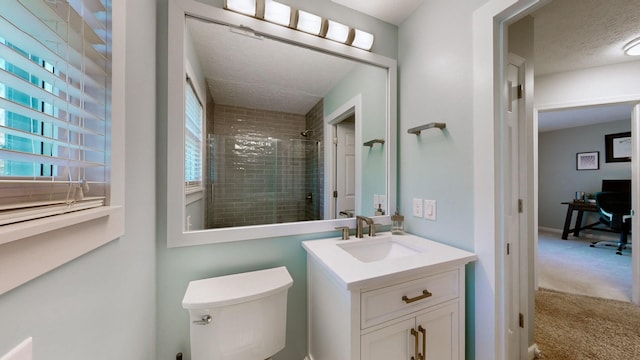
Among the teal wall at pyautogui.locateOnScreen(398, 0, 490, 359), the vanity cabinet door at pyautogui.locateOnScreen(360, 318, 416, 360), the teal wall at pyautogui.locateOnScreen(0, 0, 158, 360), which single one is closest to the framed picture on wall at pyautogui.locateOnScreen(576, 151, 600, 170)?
the teal wall at pyautogui.locateOnScreen(398, 0, 490, 359)

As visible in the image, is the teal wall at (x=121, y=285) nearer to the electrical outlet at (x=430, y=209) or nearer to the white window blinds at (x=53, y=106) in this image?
the white window blinds at (x=53, y=106)

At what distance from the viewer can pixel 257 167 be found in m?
1.52

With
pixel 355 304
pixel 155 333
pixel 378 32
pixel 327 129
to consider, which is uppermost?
pixel 378 32

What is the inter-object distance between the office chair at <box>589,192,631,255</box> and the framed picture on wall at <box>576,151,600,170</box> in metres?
0.98

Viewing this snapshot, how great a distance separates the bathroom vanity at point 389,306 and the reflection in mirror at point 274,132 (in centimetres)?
51

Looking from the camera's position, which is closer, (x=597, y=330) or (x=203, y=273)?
(x=203, y=273)

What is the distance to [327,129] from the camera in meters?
1.71

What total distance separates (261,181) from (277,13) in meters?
1.01

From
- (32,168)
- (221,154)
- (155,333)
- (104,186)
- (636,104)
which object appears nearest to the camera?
(32,168)

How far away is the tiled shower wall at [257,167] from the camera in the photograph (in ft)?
4.43

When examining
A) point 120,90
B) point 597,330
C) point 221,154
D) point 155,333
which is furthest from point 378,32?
point 597,330

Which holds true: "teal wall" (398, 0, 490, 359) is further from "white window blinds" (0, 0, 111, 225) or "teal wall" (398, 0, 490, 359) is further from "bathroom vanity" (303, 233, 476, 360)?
"white window blinds" (0, 0, 111, 225)

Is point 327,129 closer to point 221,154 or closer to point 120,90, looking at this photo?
point 221,154

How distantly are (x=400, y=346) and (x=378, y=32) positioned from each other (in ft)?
6.29
